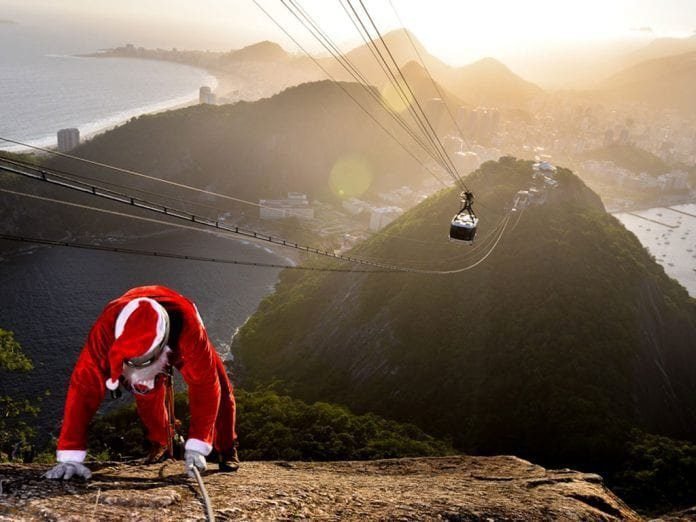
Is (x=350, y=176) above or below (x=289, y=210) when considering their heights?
above

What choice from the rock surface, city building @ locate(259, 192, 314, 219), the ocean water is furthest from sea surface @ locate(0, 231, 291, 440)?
the ocean water

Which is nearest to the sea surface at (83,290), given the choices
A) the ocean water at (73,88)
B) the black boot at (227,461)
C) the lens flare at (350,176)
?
the black boot at (227,461)

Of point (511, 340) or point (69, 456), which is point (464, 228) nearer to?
point (511, 340)

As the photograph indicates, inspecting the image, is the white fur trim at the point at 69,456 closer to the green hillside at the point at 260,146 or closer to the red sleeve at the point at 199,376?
the red sleeve at the point at 199,376

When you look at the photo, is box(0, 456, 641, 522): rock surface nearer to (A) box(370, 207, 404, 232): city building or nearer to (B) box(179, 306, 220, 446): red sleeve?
(B) box(179, 306, 220, 446): red sleeve

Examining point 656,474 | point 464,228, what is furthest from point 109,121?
point 656,474
